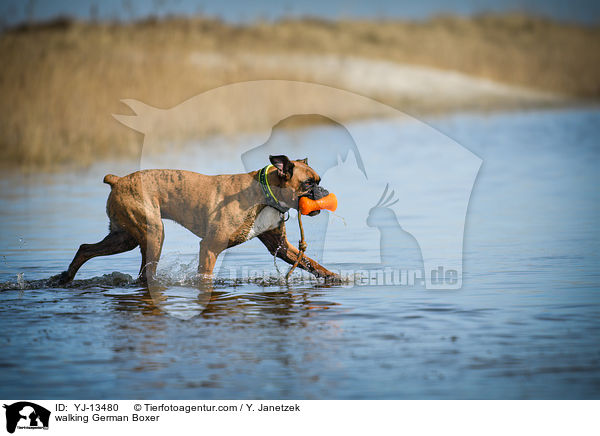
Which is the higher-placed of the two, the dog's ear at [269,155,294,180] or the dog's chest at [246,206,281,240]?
the dog's ear at [269,155,294,180]

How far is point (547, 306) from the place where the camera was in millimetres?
7238

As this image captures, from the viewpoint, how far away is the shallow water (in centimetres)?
559

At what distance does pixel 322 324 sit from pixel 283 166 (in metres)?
1.49

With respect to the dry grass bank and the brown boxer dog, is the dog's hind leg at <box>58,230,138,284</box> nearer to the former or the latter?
the brown boxer dog

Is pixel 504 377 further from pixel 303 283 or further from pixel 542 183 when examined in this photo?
pixel 542 183

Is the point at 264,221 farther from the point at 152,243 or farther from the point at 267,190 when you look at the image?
the point at 152,243

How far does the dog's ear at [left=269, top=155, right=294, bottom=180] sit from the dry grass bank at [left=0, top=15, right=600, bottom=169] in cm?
1015

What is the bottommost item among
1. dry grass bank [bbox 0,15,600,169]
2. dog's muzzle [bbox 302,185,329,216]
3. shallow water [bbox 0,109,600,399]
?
shallow water [bbox 0,109,600,399]

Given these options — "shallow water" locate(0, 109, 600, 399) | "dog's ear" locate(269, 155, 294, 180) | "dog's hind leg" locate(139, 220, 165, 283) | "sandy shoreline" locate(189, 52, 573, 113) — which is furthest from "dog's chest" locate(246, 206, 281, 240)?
"sandy shoreline" locate(189, 52, 573, 113)
